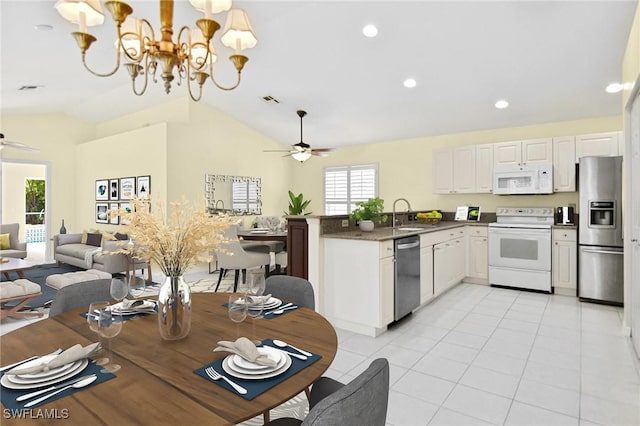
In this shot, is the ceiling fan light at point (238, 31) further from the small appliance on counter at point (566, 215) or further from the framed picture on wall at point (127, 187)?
the framed picture on wall at point (127, 187)

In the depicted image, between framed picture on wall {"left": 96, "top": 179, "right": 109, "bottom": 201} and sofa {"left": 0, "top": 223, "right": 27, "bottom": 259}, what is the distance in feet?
4.94

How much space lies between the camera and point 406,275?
3.70m

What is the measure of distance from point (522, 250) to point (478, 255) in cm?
64

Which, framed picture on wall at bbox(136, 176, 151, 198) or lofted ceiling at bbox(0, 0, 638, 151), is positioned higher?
lofted ceiling at bbox(0, 0, 638, 151)

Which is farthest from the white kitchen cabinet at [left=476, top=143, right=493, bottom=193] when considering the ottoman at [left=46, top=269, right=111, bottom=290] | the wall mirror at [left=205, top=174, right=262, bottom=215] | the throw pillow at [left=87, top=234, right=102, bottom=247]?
the throw pillow at [left=87, top=234, right=102, bottom=247]

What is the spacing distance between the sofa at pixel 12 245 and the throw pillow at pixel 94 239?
3.41 ft

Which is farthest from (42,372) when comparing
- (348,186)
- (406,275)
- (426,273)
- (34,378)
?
(348,186)

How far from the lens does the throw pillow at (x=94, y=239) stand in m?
6.60

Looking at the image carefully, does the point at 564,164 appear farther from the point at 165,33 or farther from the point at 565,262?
the point at 165,33

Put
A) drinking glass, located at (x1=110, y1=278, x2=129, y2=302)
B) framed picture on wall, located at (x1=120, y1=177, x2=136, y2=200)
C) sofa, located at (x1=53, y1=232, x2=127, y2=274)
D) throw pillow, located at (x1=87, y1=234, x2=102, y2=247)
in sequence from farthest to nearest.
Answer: framed picture on wall, located at (x1=120, y1=177, x2=136, y2=200) → throw pillow, located at (x1=87, y1=234, x2=102, y2=247) → sofa, located at (x1=53, y1=232, x2=127, y2=274) → drinking glass, located at (x1=110, y1=278, x2=129, y2=302)

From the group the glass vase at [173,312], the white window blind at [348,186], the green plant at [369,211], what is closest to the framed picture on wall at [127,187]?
the white window blind at [348,186]

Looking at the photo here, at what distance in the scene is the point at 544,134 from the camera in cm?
550

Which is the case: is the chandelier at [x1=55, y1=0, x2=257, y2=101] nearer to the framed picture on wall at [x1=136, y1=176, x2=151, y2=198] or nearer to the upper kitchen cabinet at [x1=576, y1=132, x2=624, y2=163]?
the framed picture on wall at [x1=136, y1=176, x2=151, y2=198]

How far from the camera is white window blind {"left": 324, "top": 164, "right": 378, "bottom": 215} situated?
7531 mm
